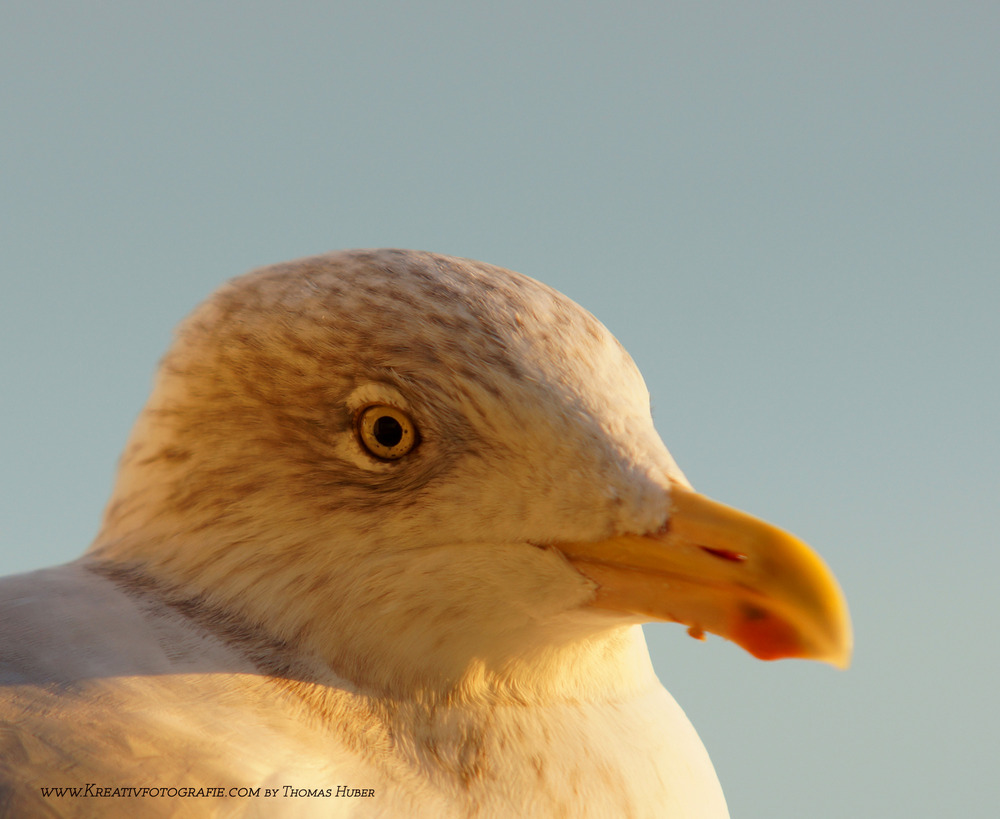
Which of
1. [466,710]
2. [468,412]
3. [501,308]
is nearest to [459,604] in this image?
[466,710]

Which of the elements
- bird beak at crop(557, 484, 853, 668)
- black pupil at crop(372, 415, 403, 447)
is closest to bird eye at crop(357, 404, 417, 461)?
black pupil at crop(372, 415, 403, 447)

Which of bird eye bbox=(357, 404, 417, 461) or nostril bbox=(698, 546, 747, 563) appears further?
bird eye bbox=(357, 404, 417, 461)

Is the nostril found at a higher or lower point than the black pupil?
lower

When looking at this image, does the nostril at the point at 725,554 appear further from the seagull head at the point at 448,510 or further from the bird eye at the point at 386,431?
the bird eye at the point at 386,431

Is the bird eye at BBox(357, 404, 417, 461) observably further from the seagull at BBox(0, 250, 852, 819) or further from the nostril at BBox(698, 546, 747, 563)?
the nostril at BBox(698, 546, 747, 563)

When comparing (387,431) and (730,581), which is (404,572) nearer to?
(387,431)

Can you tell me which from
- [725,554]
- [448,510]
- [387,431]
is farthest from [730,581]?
[387,431]
